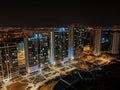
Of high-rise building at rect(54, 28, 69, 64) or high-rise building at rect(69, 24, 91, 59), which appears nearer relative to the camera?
high-rise building at rect(54, 28, 69, 64)

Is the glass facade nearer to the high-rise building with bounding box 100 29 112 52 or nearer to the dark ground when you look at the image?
the dark ground

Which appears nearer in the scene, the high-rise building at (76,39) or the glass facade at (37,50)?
the glass facade at (37,50)

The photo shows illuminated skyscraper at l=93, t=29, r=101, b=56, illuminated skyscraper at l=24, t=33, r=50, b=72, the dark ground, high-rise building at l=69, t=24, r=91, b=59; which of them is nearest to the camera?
the dark ground

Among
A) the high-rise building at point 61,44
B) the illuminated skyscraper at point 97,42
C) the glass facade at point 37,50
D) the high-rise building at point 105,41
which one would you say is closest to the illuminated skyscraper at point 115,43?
the high-rise building at point 105,41

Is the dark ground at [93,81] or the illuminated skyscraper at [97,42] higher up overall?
the illuminated skyscraper at [97,42]

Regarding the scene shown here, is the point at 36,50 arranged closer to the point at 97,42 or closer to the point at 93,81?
the point at 93,81

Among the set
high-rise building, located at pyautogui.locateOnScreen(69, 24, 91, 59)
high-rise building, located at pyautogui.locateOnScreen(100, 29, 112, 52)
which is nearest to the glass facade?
high-rise building, located at pyautogui.locateOnScreen(69, 24, 91, 59)

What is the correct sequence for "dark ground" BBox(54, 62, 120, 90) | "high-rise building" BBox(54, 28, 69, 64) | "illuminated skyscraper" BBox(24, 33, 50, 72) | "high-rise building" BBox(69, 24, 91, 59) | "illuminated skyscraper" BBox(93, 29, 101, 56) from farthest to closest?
"illuminated skyscraper" BBox(93, 29, 101, 56)
"high-rise building" BBox(69, 24, 91, 59)
"high-rise building" BBox(54, 28, 69, 64)
"illuminated skyscraper" BBox(24, 33, 50, 72)
"dark ground" BBox(54, 62, 120, 90)

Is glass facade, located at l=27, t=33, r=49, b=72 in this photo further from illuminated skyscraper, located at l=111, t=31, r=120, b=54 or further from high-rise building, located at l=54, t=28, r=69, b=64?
illuminated skyscraper, located at l=111, t=31, r=120, b=54

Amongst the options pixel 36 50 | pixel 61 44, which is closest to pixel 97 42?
pixel 61 44

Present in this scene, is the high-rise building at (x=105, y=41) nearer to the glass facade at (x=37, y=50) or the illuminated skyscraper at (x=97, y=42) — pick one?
the illuminated skyscraper at (x=97, y=42)

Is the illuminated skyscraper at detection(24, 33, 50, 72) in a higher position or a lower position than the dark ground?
higher
